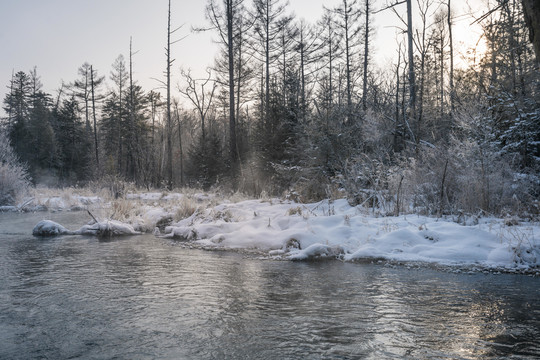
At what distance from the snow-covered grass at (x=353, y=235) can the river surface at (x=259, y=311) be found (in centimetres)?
47

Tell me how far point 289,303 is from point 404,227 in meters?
3.58

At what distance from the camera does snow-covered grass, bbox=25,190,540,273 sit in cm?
518

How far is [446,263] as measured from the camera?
202 inches

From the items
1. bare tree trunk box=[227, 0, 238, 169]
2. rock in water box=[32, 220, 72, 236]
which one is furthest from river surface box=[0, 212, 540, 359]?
bare tree trunk box=[227, 0, 238, 169]

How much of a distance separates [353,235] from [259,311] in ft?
11.1

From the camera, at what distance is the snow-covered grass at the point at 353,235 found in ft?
17.0

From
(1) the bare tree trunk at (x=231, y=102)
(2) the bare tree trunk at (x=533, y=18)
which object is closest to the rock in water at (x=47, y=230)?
(1) the bare tree trunk at (x=231, y=102)

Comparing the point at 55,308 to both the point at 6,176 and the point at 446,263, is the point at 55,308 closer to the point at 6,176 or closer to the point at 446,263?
the point at 446,263

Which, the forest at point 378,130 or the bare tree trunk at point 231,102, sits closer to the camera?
the forest at point 378,130

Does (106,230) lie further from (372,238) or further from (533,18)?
(533,18)

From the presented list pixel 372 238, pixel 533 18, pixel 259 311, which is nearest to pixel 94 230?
pixel 372 238

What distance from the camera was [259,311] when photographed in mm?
3434

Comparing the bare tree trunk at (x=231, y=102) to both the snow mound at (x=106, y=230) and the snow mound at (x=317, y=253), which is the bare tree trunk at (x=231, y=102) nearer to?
the snow mound at (x=106, y=230)

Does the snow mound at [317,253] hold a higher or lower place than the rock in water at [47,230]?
lower
